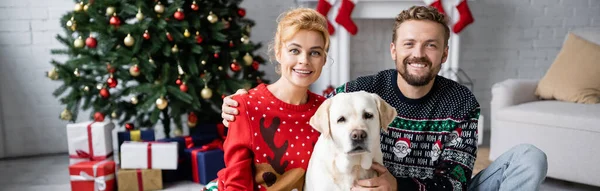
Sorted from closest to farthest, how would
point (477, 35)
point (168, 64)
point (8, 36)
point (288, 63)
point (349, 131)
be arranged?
point (349, 131) < point (288, 63) < point (168, 64) < point (8, 36) < point (477, 35)

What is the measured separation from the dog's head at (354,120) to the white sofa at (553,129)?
1.81m

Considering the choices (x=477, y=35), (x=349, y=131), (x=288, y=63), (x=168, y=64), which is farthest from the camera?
(x=477, y=35)

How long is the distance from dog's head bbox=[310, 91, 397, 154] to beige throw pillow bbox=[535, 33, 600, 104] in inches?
85.4

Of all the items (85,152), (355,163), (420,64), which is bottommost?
(85,152)

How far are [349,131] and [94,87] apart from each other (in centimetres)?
211

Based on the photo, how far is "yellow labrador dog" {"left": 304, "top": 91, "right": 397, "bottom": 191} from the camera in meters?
1.21

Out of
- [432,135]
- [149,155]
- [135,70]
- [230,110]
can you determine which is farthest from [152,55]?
[432,135]

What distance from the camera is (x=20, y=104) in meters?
3.47

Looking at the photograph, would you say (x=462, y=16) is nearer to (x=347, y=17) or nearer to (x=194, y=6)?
(x=347, y=17)

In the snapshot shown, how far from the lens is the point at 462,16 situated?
144 inches

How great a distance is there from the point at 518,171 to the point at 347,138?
707 mm

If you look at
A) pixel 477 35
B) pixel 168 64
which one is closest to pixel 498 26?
pixel 477 35

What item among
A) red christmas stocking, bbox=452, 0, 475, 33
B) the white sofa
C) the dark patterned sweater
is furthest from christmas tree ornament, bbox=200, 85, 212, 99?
red christmas stocking, bbox=452, 0, 475, 33

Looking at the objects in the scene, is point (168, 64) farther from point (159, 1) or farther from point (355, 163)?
point (355, 163)
